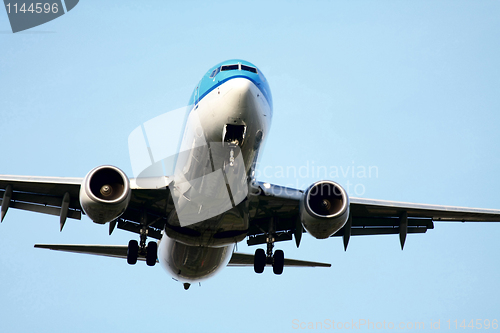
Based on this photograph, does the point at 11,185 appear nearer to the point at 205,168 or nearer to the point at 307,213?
the point at 205,168

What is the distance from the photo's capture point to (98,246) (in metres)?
21.3

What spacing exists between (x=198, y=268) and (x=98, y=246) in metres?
3.76

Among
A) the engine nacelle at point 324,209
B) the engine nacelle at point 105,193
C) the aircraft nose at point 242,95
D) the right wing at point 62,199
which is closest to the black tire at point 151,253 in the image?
the right wing at point 62,199

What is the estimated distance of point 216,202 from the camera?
1703 centimetres

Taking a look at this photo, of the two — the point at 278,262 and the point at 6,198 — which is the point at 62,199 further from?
the point at 278,262

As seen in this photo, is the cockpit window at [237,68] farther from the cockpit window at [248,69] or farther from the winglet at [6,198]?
the winglet at [6,198]

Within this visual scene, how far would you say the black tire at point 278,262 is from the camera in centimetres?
2014

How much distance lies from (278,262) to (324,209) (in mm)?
3853

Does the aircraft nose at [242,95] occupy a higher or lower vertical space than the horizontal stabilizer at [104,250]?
higher

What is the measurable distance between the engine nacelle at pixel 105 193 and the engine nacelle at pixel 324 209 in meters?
4.93

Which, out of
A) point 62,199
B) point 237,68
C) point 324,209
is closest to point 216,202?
point 324,209

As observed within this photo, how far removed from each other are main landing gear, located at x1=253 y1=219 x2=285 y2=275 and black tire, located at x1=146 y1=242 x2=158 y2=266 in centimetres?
340

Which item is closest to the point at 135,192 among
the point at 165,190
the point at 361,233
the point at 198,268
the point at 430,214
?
the point at 165,190

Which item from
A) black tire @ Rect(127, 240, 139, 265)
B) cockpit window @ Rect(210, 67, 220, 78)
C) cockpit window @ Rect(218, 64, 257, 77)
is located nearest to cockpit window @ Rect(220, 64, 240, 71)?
cockpit window @ Rect(218, 64, 257, 77)
